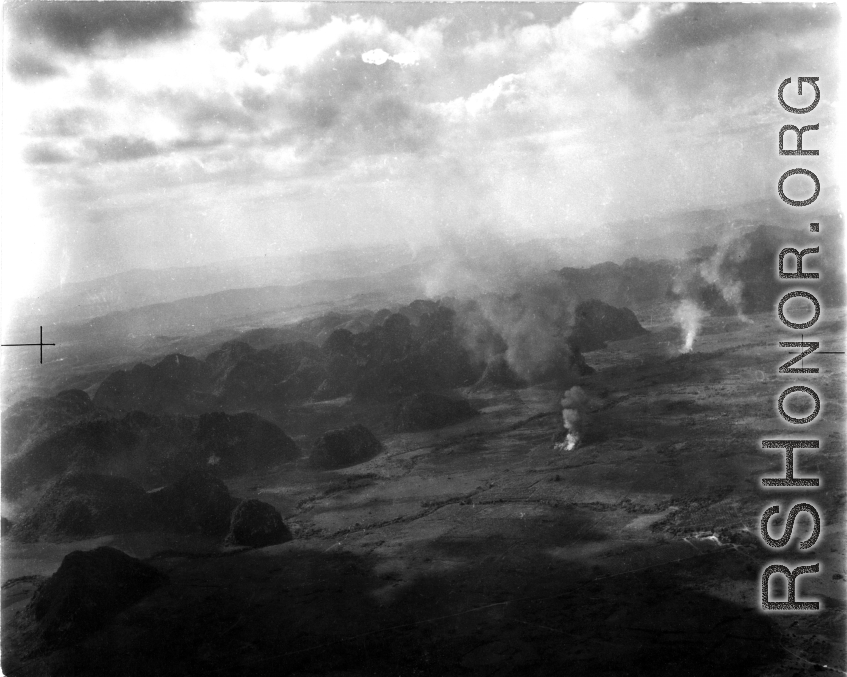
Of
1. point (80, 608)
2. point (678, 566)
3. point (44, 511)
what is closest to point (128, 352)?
point (44, 511)

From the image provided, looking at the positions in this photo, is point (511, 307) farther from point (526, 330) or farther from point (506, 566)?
point (506, 566)

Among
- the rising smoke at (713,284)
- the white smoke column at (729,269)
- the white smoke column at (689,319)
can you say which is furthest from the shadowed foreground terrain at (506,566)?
the white smoke column at (729,269)

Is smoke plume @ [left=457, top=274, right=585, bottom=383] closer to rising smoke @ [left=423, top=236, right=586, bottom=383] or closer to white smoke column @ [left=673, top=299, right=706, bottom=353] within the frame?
rising smoke @ [left=423, top=236, right=586, bottom=383]

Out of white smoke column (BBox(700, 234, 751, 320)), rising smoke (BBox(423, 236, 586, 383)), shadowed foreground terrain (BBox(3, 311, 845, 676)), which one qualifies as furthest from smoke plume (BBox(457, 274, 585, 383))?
white smoke column (BBox(700, 234, 751, 320))

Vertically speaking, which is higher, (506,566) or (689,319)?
(689,319)

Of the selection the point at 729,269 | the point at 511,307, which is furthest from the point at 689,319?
the point at 511,307

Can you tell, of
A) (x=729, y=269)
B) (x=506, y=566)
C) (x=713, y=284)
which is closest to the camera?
(x=506, y=566)
